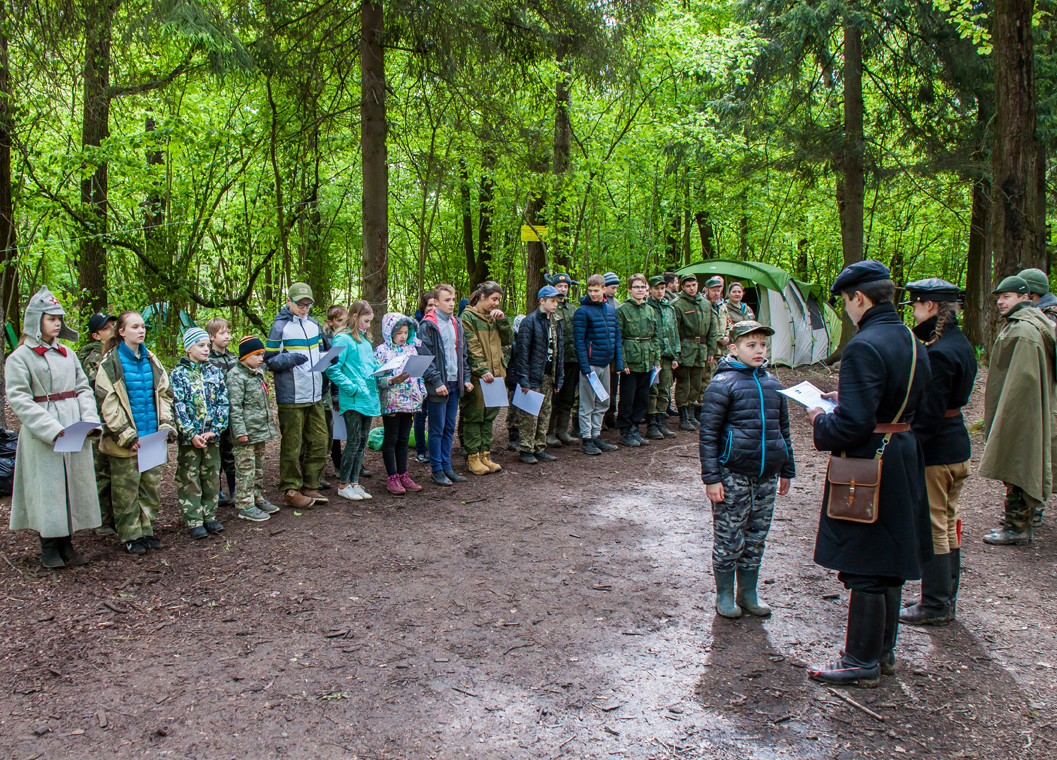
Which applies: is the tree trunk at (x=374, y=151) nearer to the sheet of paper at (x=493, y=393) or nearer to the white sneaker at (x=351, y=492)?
the sheet of paper at (x=493, y=393)

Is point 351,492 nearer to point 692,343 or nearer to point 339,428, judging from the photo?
point 339,428

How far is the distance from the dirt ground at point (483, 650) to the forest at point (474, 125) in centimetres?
453

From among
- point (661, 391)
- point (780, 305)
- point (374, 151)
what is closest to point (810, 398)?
point (661, 391)

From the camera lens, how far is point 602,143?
14711 millimetres

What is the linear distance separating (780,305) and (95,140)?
40.7 feet

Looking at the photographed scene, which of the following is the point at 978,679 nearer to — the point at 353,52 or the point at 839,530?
the point at 839,530

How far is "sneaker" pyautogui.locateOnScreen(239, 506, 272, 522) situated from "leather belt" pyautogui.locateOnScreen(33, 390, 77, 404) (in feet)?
Result: 5.11

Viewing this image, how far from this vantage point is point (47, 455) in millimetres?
4672

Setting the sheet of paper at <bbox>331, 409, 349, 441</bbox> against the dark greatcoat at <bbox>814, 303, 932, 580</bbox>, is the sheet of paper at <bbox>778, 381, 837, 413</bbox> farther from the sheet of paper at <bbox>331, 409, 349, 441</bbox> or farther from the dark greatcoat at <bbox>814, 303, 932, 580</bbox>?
the sheet of paper at <bbox>331, 409, 349, 441</bbox>

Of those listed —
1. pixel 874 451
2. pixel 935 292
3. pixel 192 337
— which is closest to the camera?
pixel 874 451

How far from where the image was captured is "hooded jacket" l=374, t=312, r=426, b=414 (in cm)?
654

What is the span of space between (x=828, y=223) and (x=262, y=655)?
24797 millimetres

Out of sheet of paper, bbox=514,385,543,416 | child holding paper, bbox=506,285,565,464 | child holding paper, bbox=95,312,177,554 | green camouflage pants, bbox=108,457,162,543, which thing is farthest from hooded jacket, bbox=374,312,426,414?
green camouflage pants, bbox=108,457,162,543

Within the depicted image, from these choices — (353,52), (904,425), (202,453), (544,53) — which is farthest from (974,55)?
(202,453)
